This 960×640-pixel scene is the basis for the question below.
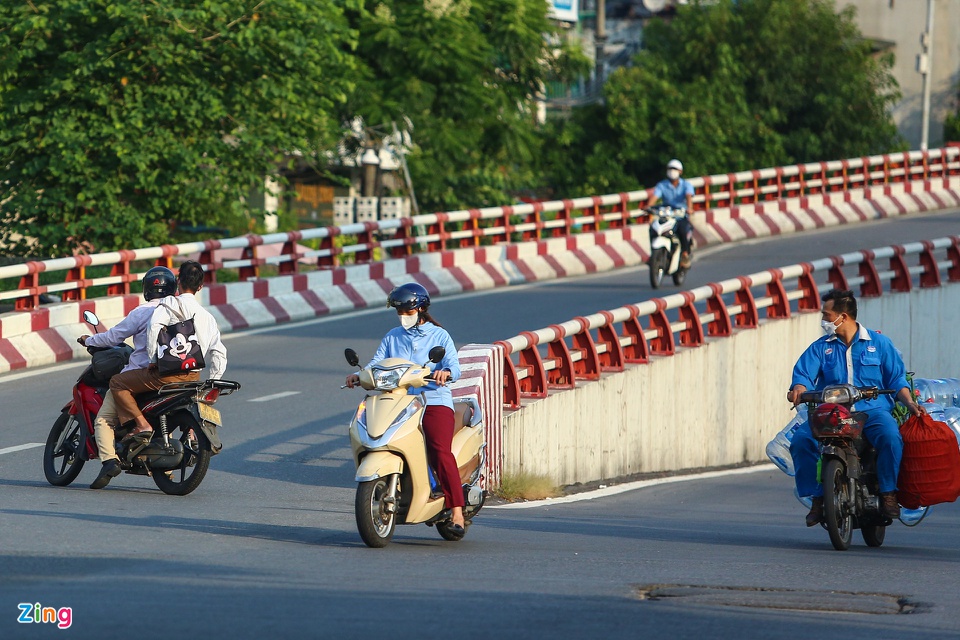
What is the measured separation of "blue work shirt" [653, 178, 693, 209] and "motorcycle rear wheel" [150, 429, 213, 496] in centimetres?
1445

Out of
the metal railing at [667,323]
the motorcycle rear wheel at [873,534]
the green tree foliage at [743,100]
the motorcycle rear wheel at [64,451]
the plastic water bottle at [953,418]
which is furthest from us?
the green tree foliage at [743,100]

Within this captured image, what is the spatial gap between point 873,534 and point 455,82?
91.0 feet

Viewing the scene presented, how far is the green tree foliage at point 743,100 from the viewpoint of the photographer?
45.7 meters

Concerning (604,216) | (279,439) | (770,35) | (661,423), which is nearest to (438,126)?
(604,216)

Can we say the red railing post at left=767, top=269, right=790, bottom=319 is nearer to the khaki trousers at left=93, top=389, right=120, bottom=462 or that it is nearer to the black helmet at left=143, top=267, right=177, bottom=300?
the black helmet at left=143, top=267, right=177, bottom=300

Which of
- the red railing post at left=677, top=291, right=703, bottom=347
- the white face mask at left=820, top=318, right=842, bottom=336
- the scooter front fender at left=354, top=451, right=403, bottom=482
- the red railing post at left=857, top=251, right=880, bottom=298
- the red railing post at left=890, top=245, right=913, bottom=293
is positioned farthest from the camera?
the red railing post at left=890, top=245, right=913, bottom=293

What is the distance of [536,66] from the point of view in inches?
1540

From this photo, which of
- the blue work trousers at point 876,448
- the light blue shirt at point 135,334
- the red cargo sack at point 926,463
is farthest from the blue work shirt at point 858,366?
the light blue shirt at point 135,334

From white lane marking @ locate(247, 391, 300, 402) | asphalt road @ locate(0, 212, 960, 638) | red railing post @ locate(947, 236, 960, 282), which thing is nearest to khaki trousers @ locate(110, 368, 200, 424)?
asphalt road @ locate(0, 212, 960, 638)

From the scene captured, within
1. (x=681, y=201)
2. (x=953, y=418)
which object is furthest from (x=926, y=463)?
(x=681, y=201)

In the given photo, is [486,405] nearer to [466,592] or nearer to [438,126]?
[466,592]

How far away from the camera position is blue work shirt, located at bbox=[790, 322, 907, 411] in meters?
10.1

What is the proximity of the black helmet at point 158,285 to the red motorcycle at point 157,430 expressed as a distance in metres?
0.44

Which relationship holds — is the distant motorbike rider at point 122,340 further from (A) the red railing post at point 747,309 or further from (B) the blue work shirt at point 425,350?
(A) the red railing post at point 747,309
